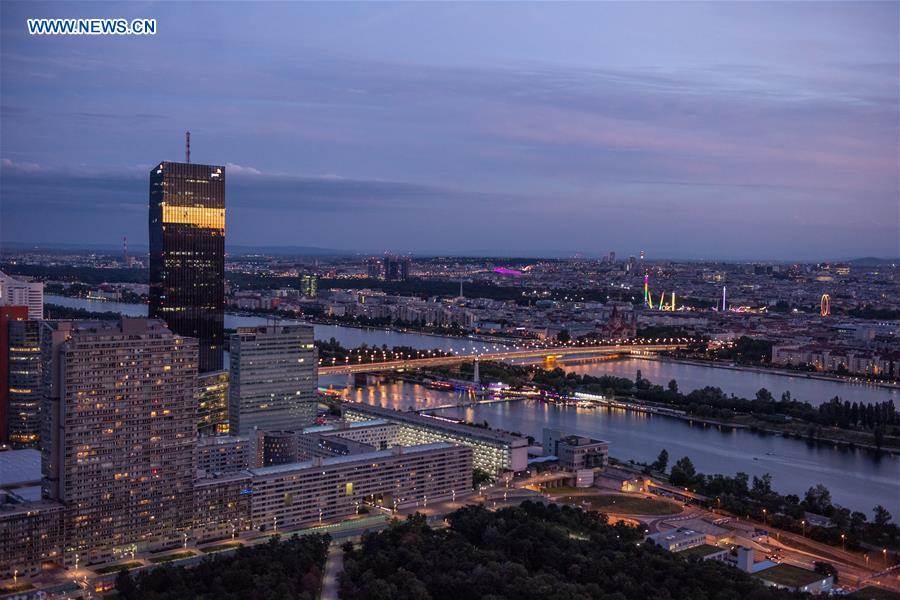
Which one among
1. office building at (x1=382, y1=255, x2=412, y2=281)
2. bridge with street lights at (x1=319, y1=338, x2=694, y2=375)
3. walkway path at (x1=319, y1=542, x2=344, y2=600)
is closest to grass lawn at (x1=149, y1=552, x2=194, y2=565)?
walkway path at (x1=319, y1=542, x2=344, y2=600)

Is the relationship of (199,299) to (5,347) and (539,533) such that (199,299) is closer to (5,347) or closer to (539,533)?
(5,347)

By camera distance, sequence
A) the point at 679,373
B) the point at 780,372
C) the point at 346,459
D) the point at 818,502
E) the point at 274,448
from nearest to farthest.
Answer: the point at 346,459 < the point at 818,502 < the point at 274,448 < the point at 679,373 < the point at 780,372

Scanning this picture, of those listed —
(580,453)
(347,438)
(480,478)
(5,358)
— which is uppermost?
(5,358)

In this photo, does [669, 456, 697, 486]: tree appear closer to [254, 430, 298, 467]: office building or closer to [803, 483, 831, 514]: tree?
[803, 483, 831, 514]: tree

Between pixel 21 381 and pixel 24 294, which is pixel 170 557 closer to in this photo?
pixel 21 381

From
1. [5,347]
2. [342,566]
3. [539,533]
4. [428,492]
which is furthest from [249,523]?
[5,347]

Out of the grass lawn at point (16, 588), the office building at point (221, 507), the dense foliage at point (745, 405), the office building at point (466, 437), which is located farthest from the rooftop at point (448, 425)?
the grass lawn at point (16, 588)

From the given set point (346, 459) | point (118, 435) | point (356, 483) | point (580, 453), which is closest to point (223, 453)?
point (346, 459)
